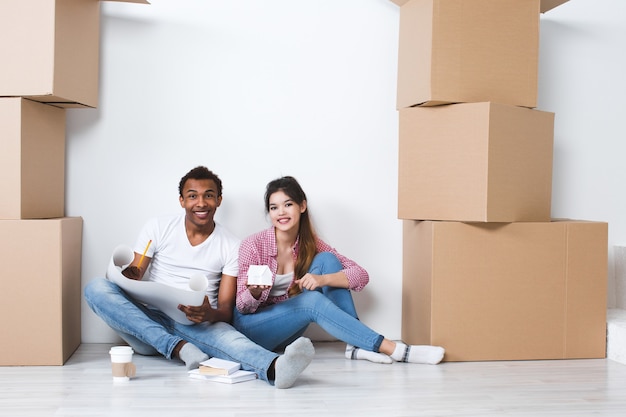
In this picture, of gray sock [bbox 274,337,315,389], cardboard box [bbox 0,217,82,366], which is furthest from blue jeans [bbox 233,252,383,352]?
cardboard box [bbox 0,217,82,366]

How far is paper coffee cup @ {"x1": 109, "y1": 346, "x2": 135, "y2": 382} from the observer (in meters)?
2.14

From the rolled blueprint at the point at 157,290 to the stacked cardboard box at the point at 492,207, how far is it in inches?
31.6

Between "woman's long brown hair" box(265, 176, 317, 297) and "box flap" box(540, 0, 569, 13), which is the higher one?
"box flap" box(540, 0, 569, 13)

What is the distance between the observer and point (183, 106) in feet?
9.18

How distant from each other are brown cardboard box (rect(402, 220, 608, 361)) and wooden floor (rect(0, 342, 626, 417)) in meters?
0.09

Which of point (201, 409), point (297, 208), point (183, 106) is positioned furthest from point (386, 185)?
point (201, 409)

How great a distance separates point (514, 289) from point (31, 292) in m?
1.63

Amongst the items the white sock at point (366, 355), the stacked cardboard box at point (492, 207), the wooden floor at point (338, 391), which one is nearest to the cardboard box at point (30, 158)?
the wooden floor at point (338, 391)

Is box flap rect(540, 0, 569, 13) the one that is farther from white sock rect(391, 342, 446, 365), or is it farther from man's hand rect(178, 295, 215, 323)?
man's hand rect(178, 295, 215, 323)

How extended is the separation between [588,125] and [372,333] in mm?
1349

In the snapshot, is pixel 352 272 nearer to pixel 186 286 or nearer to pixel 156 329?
pixel 186 286

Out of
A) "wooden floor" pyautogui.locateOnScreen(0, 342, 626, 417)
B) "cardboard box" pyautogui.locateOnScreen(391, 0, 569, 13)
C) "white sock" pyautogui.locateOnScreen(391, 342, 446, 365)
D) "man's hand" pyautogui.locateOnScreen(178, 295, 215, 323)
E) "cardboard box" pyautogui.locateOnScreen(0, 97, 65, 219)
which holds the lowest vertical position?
"wooden floor" pyautogui.locateOnScreen(0, 342, 626, 417)

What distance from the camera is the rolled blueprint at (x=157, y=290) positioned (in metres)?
2.29

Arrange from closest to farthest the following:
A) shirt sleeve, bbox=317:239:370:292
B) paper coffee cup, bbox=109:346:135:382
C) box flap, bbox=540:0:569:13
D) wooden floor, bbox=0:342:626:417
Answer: wooden floor, bbox=0:342:626:417 < paper coffee cup, bbox=109:346:135:382 < shirt sleeve, bbox=317:239:370:292 < box flap, bbox=540:0:569:13
